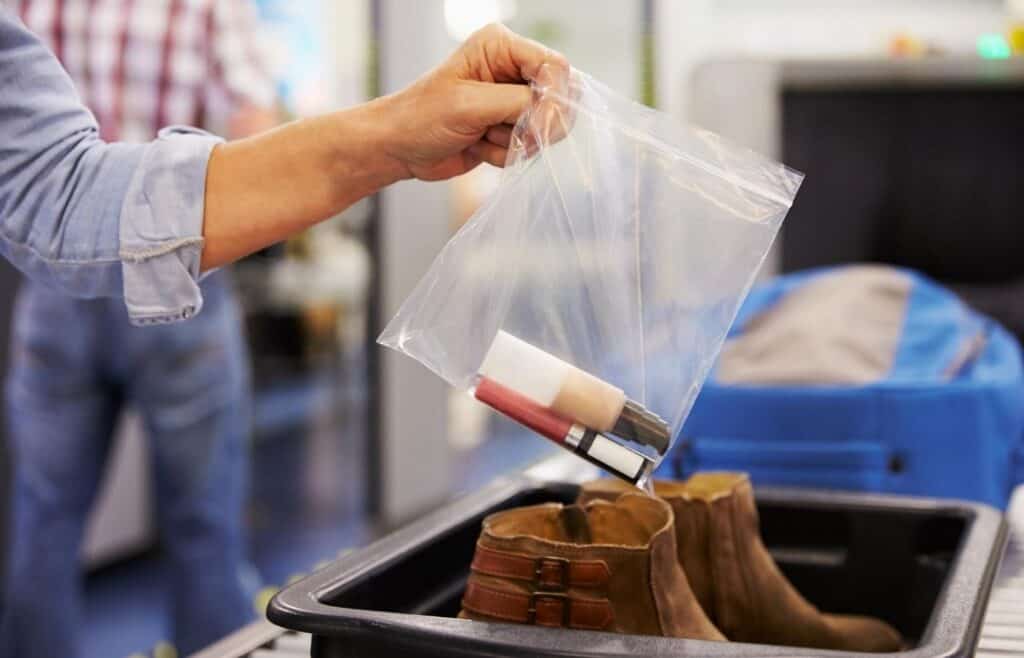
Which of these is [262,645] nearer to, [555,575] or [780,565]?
[555,575]

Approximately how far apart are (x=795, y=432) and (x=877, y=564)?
10.4 inches

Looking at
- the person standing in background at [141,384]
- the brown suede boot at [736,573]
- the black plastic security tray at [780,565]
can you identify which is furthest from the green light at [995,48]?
the brown suede boot at [736,573]

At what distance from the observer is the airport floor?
2.62 m

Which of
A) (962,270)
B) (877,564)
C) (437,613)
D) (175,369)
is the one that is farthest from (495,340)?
(962,270)

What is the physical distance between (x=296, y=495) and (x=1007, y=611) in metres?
3.15

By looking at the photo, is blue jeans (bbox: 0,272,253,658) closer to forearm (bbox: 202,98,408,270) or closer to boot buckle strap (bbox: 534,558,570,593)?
forearm (bbox: 202,98,408,270)

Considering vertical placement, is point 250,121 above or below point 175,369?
above

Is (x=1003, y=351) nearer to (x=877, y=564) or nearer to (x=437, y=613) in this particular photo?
(x=877, y=564)

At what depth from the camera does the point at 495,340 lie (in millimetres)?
631

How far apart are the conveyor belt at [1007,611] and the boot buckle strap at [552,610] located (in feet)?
0.85

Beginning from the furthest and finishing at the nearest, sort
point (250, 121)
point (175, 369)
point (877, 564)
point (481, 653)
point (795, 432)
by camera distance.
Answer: point (250, 121)
point (175, 369)
point (795, 432)
point (877, 564)
point (481, 653)

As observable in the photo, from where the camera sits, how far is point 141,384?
6.10 ft

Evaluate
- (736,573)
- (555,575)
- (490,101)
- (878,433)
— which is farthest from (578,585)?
(878,433)

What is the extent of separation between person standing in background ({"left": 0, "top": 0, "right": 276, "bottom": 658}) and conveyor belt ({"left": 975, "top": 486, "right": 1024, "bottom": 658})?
1.16 meters
